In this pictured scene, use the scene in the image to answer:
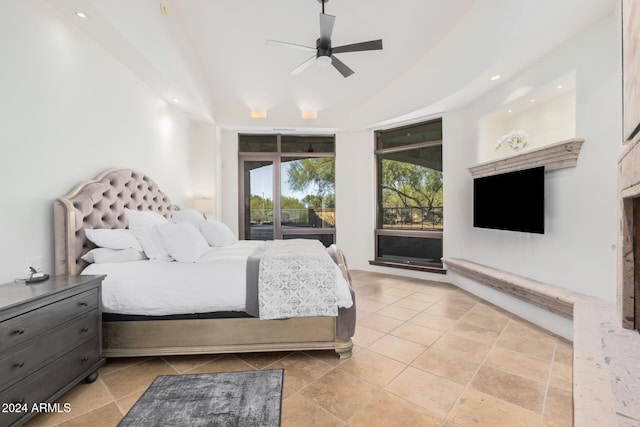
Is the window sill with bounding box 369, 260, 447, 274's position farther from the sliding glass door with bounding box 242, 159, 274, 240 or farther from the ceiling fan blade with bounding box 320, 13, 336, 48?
the ceiling fan blade with bounding box 320, 13, 336, 48

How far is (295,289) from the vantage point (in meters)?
2.18

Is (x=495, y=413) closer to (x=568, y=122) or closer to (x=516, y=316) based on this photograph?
(x=516, y=316)

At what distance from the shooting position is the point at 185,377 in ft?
6.57

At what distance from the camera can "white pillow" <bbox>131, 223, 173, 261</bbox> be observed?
2.42 metres

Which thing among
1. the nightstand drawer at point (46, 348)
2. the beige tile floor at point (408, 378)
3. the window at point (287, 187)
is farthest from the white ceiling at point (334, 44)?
the beige tile floor at point (408, 378)

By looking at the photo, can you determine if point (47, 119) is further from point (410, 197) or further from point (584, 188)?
point (410, 197)

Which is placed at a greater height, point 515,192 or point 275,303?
point 515,192

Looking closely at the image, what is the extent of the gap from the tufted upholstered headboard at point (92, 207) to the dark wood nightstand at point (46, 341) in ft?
0.96

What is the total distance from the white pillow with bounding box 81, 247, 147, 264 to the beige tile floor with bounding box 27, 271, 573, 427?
2.57 feet

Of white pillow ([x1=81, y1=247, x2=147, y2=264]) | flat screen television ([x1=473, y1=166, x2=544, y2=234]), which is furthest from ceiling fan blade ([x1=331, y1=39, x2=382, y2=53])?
white pillow ([x1=81, y1=247, x2=147, y2=264])

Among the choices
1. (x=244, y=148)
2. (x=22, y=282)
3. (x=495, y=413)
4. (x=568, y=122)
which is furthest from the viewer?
(x=244, y=148)

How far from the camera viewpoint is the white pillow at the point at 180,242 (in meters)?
2.35

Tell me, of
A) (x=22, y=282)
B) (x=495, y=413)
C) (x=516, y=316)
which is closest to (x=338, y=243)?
(x=516, y=316)

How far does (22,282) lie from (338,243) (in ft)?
14.7
